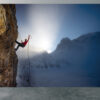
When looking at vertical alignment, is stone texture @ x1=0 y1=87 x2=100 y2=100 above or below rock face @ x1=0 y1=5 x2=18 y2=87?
below

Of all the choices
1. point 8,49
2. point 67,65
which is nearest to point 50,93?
point 67,65

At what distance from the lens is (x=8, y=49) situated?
4.34 m

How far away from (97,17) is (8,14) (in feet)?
7.79

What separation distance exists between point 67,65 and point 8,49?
1.64 m

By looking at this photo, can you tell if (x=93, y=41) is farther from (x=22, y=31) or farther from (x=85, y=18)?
(x=22, y=31)

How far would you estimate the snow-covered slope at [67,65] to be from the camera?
4301 mm

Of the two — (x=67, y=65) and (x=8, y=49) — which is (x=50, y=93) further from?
(x=8, y=49)

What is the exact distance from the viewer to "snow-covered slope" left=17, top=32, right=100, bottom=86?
4301 mm

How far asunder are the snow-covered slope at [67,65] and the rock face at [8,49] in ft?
0.65

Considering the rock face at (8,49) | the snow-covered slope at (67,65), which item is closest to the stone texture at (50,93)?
the snow-covered slope at (67,65)

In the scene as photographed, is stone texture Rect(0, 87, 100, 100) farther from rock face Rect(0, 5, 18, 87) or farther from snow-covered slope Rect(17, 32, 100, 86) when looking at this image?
rock face Rect(0, 5, 18, 87)

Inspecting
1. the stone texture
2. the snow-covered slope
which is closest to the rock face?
the snow-covered slope

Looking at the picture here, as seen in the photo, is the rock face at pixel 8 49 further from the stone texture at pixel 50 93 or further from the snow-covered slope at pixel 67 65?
the stone texture at pixel 50 93

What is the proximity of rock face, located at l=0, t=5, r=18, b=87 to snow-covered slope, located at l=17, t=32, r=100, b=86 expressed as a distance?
0.20m
